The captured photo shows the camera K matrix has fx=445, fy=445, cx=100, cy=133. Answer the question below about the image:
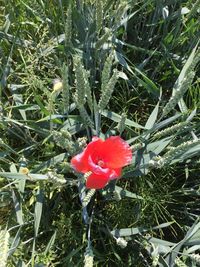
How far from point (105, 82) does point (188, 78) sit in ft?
0.60

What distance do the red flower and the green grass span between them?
14 cm

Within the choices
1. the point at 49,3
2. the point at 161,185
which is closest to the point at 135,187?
the point at 161,185

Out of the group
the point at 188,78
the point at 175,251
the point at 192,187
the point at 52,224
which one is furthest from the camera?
the point at 192,187

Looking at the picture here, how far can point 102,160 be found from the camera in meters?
0.94

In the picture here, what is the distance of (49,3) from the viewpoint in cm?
134

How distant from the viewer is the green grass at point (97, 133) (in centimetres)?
117

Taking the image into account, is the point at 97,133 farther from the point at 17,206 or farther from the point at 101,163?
the point at 17,206

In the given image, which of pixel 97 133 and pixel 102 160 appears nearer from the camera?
pixel 102 160

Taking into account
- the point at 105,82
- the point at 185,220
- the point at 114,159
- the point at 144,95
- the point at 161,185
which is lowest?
the point at 185,220

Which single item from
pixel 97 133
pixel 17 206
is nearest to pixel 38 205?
pixel 17 206

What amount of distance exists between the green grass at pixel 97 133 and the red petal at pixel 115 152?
0.44 ft

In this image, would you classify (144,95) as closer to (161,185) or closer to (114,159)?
(161,185)

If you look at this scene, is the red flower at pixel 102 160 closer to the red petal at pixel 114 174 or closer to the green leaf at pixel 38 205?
the red petal at pixel 114 174

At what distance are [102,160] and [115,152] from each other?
0.13 ft
